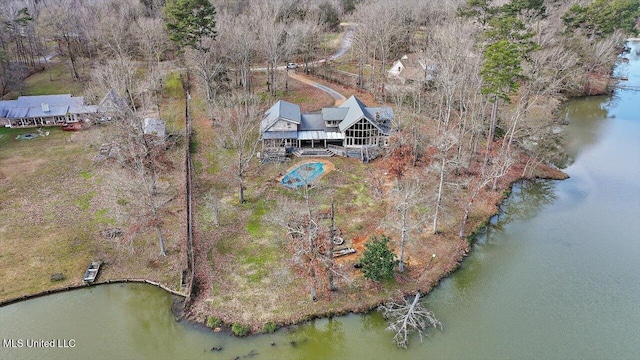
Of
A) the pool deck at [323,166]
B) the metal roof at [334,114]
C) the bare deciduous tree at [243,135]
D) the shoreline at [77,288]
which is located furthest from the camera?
the metal roof at [334,114]

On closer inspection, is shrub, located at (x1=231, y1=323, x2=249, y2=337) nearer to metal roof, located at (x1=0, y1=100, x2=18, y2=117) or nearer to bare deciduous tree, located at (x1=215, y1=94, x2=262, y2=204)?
bare deciduous tree, located at (x1=215, y1=94, x2=262, y2=204)

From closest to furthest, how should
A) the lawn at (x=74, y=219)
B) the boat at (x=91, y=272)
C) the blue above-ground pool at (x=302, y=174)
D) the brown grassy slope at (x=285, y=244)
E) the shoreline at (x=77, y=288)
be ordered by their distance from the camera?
the brown grassy slope at (x=285, y=244) → the shoreline at (x=77, y=288) → the boat at (x=91, y=272) → the lawn at (x=74, y=219) → the blue above-ground pool at (x=302, y=174)

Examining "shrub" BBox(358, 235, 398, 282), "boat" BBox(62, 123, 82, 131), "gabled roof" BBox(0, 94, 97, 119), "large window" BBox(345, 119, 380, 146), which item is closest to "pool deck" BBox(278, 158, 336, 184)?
"large window" BBox(345, 119, 380, 146)

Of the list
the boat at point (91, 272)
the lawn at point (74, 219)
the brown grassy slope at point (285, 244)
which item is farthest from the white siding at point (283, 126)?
the boat at point (91, 272)

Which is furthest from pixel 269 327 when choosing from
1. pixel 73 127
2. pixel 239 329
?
pixel 73 127

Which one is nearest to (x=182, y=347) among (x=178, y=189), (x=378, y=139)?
(x=178, y=189)

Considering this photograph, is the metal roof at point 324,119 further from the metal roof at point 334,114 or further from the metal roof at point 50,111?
the metal roof at point 50,111

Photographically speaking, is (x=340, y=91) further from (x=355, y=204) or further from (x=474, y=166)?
(x=355, y=204)

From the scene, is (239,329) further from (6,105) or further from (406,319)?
(6,105)
